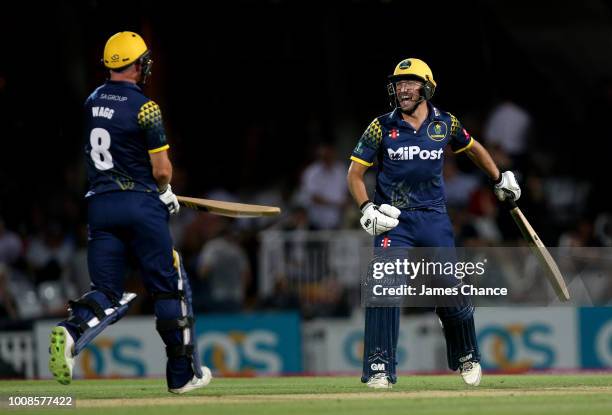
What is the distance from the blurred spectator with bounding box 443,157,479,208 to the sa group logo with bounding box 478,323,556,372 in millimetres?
1578

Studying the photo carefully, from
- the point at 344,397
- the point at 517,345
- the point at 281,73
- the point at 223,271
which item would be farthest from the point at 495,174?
the point at 281,73

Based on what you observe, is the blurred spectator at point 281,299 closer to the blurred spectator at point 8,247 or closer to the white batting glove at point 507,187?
the blurred spectator at point 8,247

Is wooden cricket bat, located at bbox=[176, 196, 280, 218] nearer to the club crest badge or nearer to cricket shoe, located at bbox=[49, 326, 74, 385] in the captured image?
the club crest badge

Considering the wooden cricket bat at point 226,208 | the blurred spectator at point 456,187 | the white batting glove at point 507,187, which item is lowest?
the wooden cricket bat at point 226,208

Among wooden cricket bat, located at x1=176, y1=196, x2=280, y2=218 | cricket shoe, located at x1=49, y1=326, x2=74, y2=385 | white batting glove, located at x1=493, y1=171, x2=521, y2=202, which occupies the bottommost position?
cricket shoe, located at x1=49, y1=326, x2=74, y2=385

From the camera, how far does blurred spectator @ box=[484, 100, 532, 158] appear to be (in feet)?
54.6

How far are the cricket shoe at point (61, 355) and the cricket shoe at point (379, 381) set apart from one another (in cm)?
205

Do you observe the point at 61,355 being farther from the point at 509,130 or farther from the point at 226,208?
the point at 509,130

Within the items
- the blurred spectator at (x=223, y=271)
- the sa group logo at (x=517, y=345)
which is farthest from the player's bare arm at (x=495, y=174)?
the blurred spectator at (x=223, y=271)

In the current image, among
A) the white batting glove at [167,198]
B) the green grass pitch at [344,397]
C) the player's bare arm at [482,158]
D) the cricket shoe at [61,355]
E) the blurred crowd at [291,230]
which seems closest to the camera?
the green grass pitch at [344,397]

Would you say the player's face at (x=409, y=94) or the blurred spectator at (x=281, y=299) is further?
the blurred spectator at (x=281, y=299)

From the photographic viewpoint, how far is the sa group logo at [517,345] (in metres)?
15.3

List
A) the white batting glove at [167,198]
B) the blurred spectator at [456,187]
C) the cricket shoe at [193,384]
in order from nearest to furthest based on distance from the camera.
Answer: the white batting glove at [167,198] < the cricket shoe at [193,384] < the blurred spectator at [456,187]

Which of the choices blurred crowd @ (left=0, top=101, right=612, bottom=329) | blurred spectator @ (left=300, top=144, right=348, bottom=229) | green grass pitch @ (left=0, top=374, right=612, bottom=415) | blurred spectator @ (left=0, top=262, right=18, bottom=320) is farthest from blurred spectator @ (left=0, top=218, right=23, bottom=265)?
green grass pitch @ (left=0, top=374, right=612, bottom=415)
